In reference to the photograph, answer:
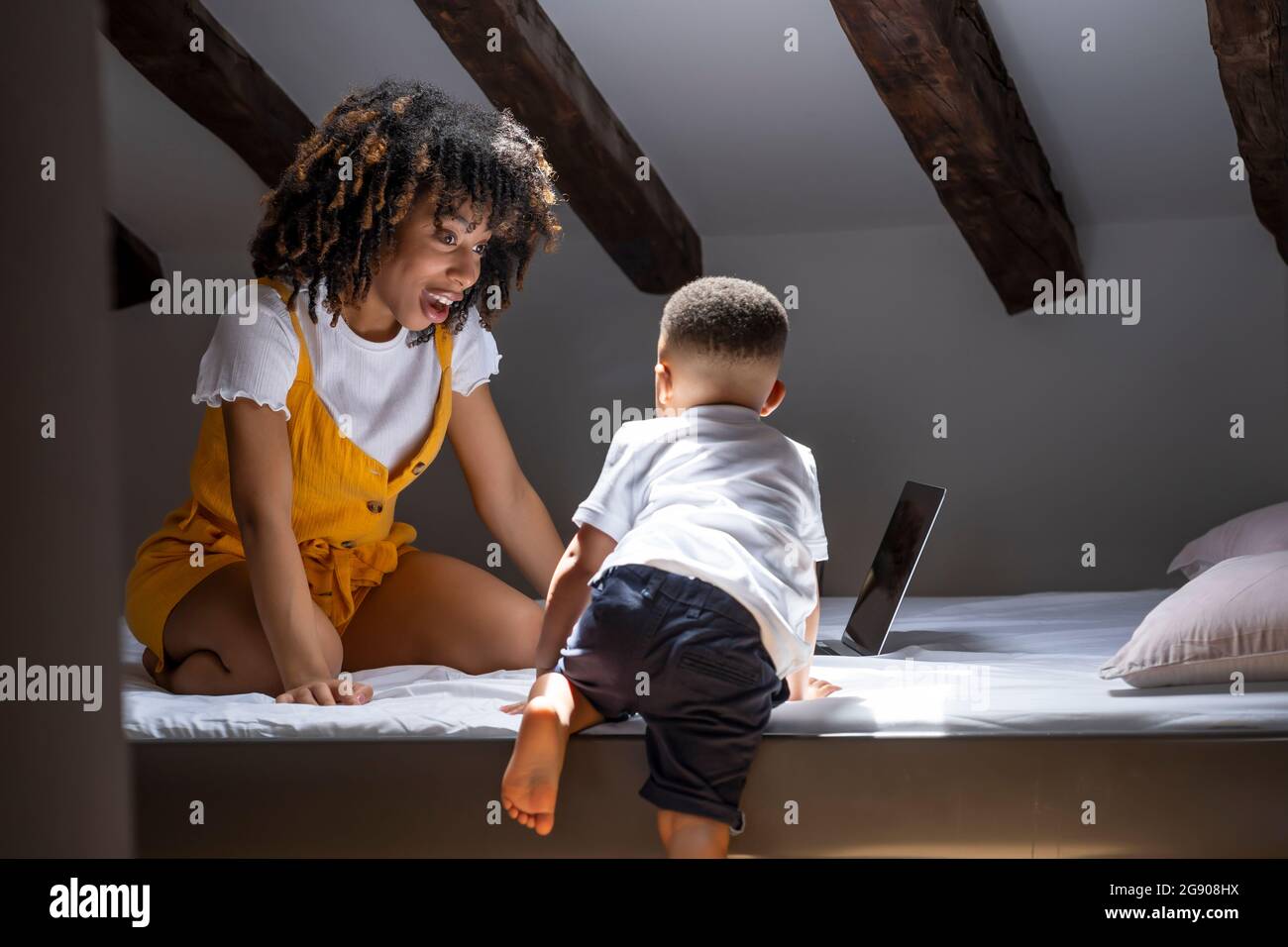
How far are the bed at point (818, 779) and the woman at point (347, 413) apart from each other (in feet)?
0.42

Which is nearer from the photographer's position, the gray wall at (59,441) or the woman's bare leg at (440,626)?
the gray wall at (59,441)

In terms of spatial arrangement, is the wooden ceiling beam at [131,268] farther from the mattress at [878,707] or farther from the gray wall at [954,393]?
the mattress at [878,707]

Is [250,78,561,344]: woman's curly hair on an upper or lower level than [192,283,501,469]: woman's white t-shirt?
upper

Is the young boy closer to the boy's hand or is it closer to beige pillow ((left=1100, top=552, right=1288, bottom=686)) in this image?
the boy's hand

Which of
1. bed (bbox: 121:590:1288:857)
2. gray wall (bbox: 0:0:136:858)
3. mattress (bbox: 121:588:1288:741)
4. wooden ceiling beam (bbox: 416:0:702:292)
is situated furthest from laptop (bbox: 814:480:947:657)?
gray wall (bbox: 0:0:136:858)

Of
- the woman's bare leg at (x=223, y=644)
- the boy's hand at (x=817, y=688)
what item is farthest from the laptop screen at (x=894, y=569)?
the woman's bare leg at (x=223, y=644)

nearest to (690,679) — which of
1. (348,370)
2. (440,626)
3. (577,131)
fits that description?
(440,626)

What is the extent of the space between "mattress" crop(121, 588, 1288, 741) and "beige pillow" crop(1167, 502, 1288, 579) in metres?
0.38

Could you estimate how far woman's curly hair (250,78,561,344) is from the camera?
159 centimetres

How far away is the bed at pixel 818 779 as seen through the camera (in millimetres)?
1319

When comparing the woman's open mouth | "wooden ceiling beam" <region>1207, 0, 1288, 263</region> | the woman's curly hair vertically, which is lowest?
the woman's open mouth

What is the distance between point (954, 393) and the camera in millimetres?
2885

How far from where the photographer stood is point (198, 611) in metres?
1.61

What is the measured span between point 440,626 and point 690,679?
58cm
